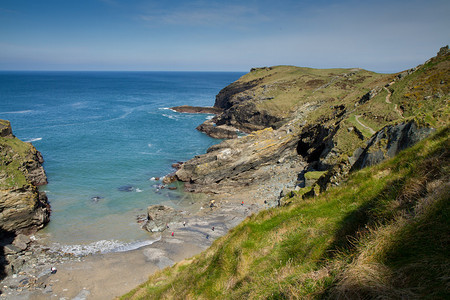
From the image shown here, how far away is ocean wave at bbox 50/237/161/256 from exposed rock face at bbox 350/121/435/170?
2630 centimetres

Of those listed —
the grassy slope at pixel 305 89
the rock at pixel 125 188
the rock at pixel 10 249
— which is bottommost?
the rock at pixel 10 249

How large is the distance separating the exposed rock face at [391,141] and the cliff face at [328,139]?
0.13ft

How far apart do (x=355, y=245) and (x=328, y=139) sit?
35.2 metres

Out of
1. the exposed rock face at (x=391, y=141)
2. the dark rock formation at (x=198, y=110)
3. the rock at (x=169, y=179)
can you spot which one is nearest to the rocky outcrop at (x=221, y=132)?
the rock at (x=169, y=179)

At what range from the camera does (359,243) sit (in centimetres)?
580

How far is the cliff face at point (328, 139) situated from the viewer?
16.8 metres

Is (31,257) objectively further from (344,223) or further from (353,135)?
(353,135)

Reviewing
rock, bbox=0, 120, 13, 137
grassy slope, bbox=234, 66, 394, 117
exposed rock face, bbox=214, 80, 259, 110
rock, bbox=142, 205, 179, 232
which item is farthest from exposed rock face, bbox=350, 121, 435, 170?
exposed rock face, bbox=214, 80, 259, 110

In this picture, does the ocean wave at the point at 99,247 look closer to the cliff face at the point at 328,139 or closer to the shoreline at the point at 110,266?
the shoreline at the point at 110,266

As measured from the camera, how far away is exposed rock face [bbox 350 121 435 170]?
14570mm

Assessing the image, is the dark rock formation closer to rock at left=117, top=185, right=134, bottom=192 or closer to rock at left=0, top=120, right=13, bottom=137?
rock at left=117, top=185, right=134, bottom=192

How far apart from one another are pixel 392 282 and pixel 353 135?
32385 mm

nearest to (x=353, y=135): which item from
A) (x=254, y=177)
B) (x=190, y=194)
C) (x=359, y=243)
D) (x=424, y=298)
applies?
(x=254, y=177)

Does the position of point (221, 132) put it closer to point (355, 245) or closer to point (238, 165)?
point (238, 165)
